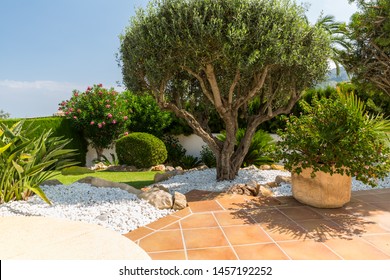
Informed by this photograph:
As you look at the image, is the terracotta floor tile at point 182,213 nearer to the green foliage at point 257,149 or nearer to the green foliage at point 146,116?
the green foliage at point 257,149

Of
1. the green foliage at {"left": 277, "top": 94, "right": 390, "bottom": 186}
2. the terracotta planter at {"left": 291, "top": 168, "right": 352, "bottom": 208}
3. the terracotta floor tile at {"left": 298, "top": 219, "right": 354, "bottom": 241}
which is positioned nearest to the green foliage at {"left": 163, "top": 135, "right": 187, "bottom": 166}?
the green foliage at {"left": 277, "top": 94, "right": 390, "bottom": 186}

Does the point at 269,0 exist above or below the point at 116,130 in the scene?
above

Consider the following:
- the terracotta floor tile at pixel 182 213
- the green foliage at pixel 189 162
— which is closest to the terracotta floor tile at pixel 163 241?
the terracotta floor tile at pixel 182 213

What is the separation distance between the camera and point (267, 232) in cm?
371

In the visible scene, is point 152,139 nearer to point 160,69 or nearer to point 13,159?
point 160,69

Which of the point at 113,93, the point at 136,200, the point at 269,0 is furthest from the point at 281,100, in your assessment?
the point at 113,93

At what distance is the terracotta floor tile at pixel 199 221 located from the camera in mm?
3924

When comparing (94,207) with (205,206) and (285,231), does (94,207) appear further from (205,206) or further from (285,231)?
(285,231)

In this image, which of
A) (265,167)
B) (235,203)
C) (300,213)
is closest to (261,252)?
(300,213)

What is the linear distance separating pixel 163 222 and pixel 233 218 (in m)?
0.95

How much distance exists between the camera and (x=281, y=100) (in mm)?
7801

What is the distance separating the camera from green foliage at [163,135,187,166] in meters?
12.4

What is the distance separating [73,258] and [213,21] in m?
4.66

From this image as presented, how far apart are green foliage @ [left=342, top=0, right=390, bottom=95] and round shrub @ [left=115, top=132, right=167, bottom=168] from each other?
6835 mm
